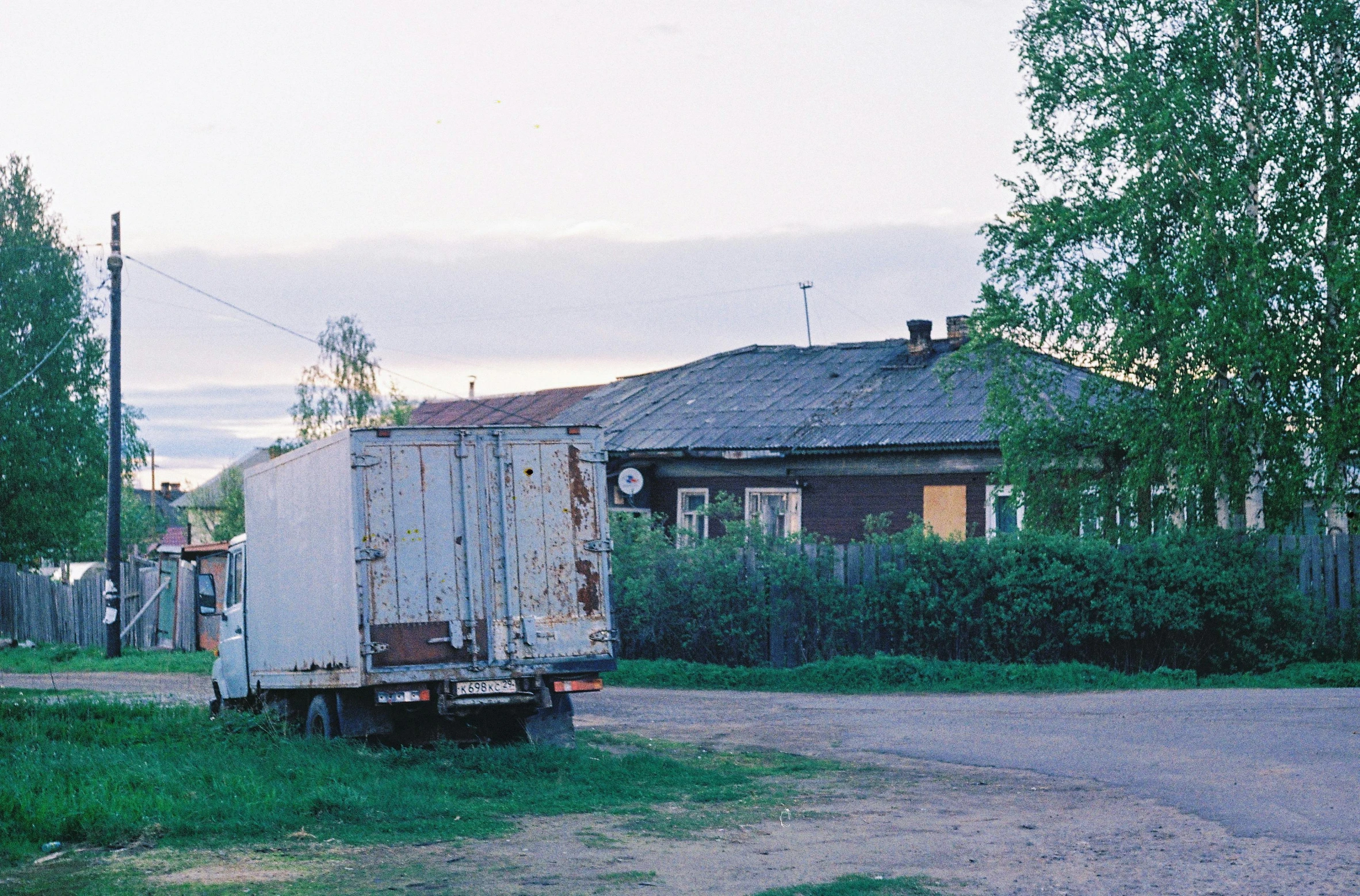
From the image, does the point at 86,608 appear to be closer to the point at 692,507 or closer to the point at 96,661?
the point at 96,661

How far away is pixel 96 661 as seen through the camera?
2903cm

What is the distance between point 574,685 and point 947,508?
16.8m

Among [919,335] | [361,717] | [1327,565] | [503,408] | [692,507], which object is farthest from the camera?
[503,408]

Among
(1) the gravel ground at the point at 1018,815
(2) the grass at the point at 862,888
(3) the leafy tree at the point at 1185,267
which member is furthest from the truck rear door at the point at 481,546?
A: (3) the leafy tree at the point at 1185,267

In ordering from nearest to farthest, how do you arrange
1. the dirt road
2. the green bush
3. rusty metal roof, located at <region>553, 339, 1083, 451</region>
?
the dirt road, the green bush, rusty metal roof, located at <region>553, 339, 1083, 451</region>

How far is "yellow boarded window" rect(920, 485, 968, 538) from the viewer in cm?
2750

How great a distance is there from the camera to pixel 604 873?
7.66 m

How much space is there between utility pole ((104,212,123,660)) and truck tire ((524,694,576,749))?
1833 centimetres

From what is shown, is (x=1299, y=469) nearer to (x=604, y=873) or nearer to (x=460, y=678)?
(x=460, y=678)

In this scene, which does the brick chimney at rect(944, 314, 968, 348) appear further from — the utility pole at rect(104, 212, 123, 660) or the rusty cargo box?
the rusty cargo box

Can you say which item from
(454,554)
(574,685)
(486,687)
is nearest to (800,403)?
(574,685)

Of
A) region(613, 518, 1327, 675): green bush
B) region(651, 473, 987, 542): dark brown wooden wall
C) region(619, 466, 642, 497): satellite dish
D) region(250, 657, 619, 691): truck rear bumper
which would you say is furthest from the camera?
region(619, 466, 642, 497): satellite dish

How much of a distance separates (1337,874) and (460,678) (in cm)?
659

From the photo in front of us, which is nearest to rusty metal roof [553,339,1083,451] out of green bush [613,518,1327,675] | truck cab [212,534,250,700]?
green bush [613,518,1327,675]
